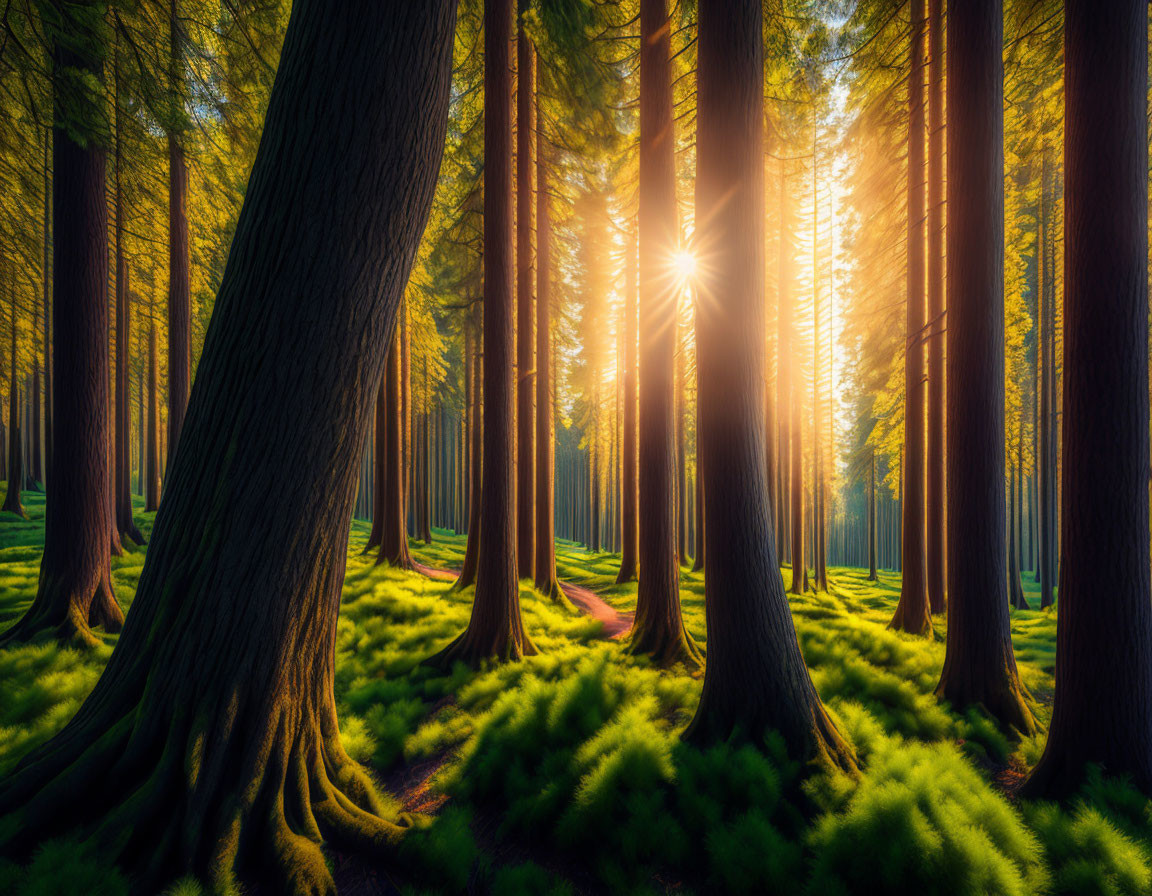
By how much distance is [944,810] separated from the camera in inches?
89.8

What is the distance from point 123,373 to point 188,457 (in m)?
11.5

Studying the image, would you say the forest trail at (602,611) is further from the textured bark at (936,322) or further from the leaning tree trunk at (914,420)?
the textured bark at (936,322)

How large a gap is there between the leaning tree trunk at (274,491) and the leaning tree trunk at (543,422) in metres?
6.17

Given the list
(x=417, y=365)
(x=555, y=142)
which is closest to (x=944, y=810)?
(x=555, y=142)

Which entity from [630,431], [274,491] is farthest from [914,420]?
[274,491]

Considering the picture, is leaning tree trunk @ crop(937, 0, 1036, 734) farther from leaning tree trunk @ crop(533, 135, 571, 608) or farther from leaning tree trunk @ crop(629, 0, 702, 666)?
leaning tree trunk @ crop(533, 135, 571, 608)

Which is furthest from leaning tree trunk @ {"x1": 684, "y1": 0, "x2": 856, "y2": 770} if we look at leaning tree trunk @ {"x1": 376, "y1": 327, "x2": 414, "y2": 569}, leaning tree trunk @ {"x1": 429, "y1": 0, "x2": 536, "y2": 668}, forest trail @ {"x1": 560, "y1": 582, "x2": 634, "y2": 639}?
leaning tree trunk @ {"x1": 376, "y1": 327, "x2": 414, "y2": 569}

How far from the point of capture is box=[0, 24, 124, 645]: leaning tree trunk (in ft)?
16.2

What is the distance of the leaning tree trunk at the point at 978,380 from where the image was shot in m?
4.29

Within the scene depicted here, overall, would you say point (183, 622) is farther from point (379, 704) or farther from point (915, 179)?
point (915, 179)

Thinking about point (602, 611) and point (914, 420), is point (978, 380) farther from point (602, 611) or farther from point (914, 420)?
point (602, 611)

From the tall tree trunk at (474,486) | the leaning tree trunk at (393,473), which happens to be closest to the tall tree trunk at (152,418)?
the leaning tree trunk at (393,473)

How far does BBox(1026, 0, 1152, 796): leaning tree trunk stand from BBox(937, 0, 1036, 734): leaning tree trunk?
1378 mm

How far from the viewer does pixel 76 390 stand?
16.4ft
